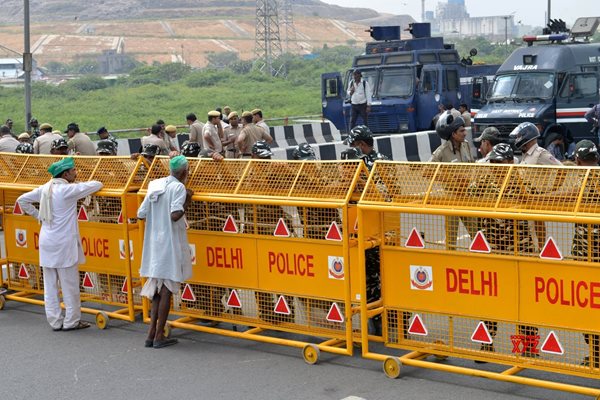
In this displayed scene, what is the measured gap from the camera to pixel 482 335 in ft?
24.8

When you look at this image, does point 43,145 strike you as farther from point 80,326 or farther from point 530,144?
point 530,144

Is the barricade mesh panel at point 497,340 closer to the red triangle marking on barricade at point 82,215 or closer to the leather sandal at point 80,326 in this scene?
the leather sandal at point 80,326

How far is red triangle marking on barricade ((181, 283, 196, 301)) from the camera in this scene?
9.51 m

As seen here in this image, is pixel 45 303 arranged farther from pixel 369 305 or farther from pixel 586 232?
pixel 586 232

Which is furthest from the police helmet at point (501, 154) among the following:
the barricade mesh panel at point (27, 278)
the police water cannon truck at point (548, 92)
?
the police water cannon truck at point (548, 92)

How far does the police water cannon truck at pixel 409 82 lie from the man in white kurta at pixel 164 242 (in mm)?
17399

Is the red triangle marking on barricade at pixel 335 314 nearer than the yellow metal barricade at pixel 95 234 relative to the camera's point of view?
Yes

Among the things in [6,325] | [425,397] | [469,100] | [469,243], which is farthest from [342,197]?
[469,100]

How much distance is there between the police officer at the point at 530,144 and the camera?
9.33 meters

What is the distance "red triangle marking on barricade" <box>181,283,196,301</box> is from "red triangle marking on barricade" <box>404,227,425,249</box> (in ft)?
8.16

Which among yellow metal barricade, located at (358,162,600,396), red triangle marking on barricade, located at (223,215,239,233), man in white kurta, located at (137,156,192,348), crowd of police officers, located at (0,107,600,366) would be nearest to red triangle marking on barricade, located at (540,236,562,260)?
yellow metal barricade, located at (358,162,600,396)

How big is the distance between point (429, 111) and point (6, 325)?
1808 centimetres

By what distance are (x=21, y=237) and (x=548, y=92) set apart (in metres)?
14.1

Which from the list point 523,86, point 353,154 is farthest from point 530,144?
point 523,86
